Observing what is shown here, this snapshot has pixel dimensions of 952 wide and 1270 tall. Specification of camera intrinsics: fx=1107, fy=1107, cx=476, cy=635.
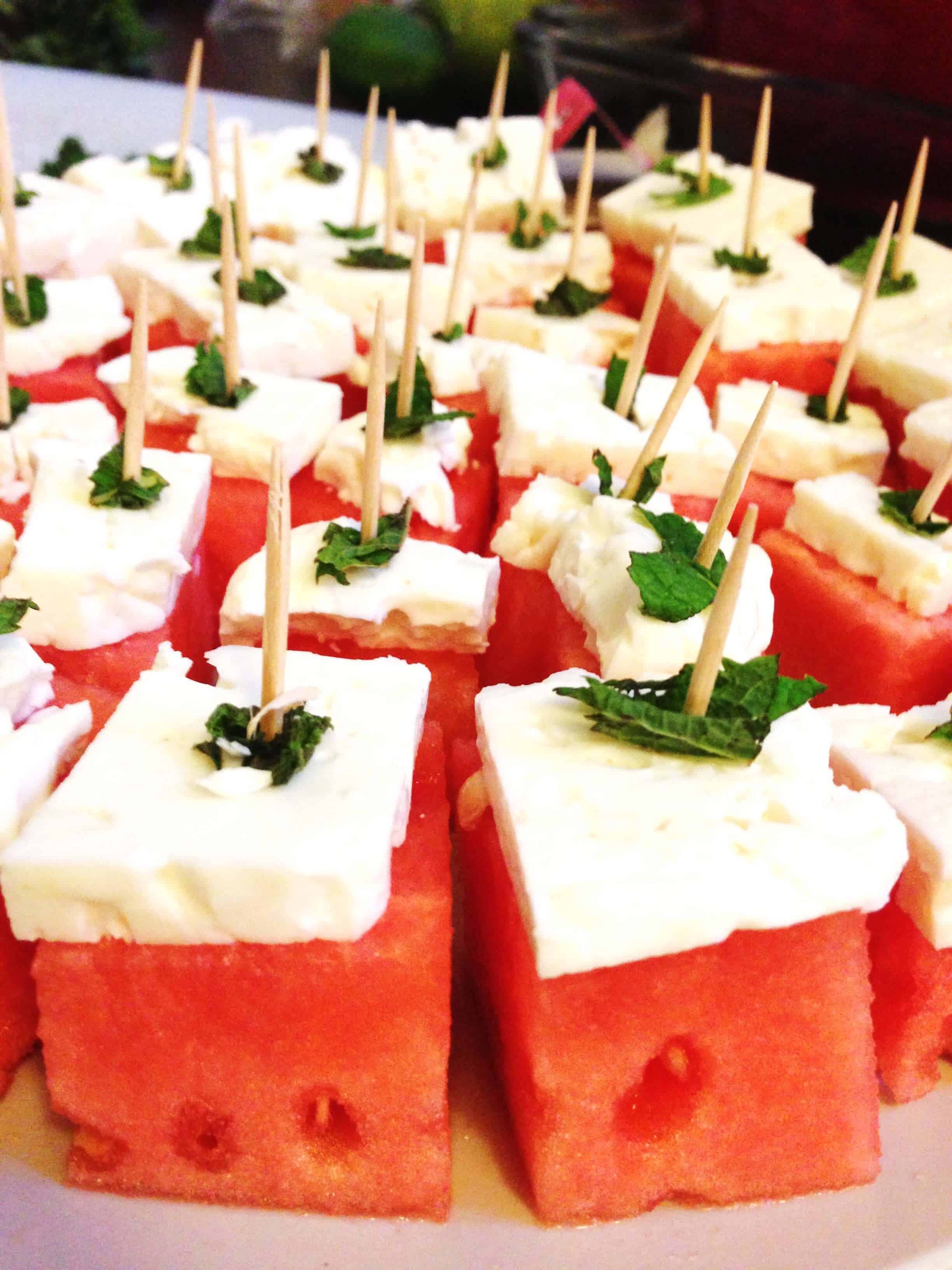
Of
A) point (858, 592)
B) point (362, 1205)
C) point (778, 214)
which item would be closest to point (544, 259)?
point (778, 214)

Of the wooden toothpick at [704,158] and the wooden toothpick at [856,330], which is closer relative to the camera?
the wooden toothpick at [856,330]

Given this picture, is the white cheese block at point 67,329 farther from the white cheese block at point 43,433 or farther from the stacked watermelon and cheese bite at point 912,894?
the stacked watermelon and cheese bite at point 912,894

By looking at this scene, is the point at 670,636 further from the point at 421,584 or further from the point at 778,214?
the point at 778,214

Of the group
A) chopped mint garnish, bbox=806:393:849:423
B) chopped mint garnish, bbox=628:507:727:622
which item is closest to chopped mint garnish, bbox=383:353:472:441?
chopped mint garnish, bbox=628:507:727:622

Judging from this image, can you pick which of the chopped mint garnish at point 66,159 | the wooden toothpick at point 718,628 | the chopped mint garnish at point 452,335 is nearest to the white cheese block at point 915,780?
the wooden toothpick at point 718,628

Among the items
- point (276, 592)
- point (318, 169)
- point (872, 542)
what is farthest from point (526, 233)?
point (276, 592)

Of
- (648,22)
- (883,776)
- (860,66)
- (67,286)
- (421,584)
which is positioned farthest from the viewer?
(648,22)

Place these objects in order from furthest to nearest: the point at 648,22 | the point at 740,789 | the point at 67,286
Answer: the point at 648,22 < the point at 67,286 < the point at 740,789
